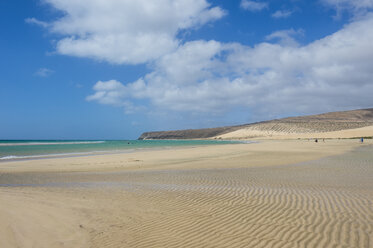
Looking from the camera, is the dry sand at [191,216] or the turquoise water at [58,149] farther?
the turquoise water at [58,149]

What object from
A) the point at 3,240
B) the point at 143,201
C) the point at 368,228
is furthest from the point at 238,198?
the point at 3,240

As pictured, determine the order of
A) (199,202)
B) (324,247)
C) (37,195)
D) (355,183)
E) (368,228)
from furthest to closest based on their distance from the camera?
(355,183), (37,195), (199,202), (368,228), (324,247)

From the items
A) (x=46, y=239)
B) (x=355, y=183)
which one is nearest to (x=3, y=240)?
(x=46, y=239)

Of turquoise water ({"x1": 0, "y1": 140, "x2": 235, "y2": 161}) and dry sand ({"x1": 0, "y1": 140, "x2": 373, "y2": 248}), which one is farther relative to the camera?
turquoise water ({"x1": 0, "y1": 140, "x2": 235, "y2": 161})

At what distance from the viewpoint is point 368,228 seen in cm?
575

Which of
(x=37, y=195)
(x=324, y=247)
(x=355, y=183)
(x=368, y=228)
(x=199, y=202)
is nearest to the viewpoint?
(x=324, y=247)

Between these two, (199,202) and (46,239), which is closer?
(46,239)

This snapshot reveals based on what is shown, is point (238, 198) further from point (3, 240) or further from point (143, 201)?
point (3, 240)

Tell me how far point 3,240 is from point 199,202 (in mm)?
5007

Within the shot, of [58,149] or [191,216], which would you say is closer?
[191,216]

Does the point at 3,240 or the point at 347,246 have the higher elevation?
the point at 3,240

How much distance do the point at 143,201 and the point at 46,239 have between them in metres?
3.42

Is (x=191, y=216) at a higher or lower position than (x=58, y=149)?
lower

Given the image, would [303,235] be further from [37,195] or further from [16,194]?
[16,194]
